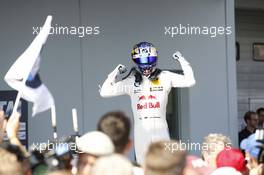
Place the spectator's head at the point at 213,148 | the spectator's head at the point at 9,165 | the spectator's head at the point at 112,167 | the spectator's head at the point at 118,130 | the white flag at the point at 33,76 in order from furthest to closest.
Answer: the spectator's head at the point at 213,148
the white flag at the point at 33,76
the spectator's head at the point at 118,130
the spectator's head at the point at 9,165
the spectator's head at the point at 112,167

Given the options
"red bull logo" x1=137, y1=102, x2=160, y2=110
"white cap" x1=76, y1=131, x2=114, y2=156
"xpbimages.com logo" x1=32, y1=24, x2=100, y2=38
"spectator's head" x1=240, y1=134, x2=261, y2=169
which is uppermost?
"xpbimages.com logo" x1=32, y1=24, x2=100, y2=38

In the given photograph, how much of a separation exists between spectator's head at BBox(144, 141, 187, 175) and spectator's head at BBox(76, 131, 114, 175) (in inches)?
15.0

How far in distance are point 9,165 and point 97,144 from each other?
0.54 m

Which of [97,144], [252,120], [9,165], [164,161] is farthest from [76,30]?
[164,161]

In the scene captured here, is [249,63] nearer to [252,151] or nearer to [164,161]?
[252,151]

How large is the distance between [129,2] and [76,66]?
114 centimetres

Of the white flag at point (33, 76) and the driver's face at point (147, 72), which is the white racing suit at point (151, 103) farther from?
the white flag at point (33, 76)

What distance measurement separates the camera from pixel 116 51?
7762mm

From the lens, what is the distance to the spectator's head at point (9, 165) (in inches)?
115

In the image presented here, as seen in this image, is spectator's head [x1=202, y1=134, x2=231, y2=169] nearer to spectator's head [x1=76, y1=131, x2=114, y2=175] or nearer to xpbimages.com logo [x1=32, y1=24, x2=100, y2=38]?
spectator's head [x1=76, y1=131, x2=114, y2=175]

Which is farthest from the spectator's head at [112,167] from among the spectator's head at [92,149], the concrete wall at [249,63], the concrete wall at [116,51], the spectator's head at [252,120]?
the concrete wall at [249,63]

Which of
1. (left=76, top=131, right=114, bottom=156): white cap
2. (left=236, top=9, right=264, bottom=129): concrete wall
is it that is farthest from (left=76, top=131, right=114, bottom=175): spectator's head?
(left=236, top=9, right=264, bottom=129): concrete wall

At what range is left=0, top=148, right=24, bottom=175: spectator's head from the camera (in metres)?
2.93

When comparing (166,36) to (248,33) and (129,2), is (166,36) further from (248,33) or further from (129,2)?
(248,33)
